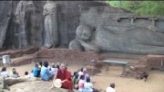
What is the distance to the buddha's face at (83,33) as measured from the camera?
16.3 meters

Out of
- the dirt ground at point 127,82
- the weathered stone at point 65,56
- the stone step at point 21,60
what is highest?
the weathered stone at point 65,56

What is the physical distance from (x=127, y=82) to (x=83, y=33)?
434cm

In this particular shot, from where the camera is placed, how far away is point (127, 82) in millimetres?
12750

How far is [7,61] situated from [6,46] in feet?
11.5

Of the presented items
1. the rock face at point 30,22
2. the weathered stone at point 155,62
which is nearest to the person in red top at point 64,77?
the weathered stone at point 155,62

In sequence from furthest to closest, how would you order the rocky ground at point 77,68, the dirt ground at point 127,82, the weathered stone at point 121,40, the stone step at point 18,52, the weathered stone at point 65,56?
the stone step at point 18,52 < the weathered stone at point 65,56 < the weathered stone at point 121,40 < the dirt ground at point 127,82 < the rocky ground at point 77,68

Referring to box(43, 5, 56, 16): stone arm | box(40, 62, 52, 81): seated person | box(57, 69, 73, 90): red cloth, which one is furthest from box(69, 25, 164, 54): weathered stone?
box(57, 69, 73, 90): red cloth

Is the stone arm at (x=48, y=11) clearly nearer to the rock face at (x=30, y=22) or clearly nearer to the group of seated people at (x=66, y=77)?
the rock face at (x=30, y=22)

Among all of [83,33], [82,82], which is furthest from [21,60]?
[82,82]

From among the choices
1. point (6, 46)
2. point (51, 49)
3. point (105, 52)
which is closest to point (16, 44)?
point (6, 46)

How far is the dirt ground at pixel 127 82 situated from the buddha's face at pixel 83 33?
2.09 m

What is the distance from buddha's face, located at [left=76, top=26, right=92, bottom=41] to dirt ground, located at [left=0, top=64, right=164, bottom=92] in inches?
82.2

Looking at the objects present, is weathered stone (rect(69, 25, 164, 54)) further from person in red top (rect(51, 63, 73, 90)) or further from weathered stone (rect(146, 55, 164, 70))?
person in red top (rect(51, 63, 73, 90))

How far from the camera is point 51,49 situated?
646 inches
